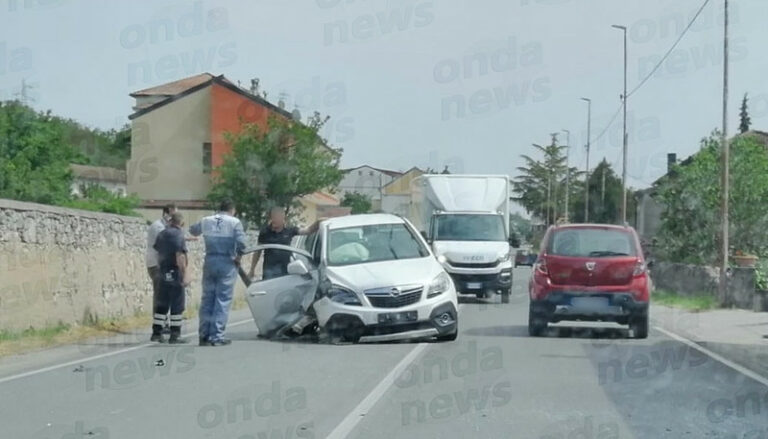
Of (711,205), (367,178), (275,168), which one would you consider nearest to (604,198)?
(275,168)

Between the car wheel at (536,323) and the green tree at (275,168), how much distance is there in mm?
31825

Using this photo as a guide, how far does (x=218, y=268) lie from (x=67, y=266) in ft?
11.2

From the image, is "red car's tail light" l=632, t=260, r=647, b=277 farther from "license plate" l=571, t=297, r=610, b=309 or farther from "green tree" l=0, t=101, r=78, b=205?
"green tree" l=0, t=101, r=78, b=205

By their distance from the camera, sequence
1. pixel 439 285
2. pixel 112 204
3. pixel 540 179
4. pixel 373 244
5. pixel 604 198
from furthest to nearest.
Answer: pixel 540 179
pixel 604 198
pixel 112 204
pixel 373 244
pixel 439 285

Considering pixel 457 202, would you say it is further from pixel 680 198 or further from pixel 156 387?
pixel 156 387

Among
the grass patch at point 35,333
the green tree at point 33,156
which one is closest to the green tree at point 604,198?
the green tree at point 33,156

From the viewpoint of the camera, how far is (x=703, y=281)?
34.1m

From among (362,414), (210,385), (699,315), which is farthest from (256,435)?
(699,315)

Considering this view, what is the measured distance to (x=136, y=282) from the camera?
21.7 meters

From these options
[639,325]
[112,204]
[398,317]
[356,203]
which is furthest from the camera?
[356,203]

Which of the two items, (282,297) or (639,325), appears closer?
(282,297)

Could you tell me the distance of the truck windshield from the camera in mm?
29562

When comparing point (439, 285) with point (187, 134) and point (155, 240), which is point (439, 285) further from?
point (187, 134)

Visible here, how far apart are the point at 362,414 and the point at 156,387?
2.75 metres
